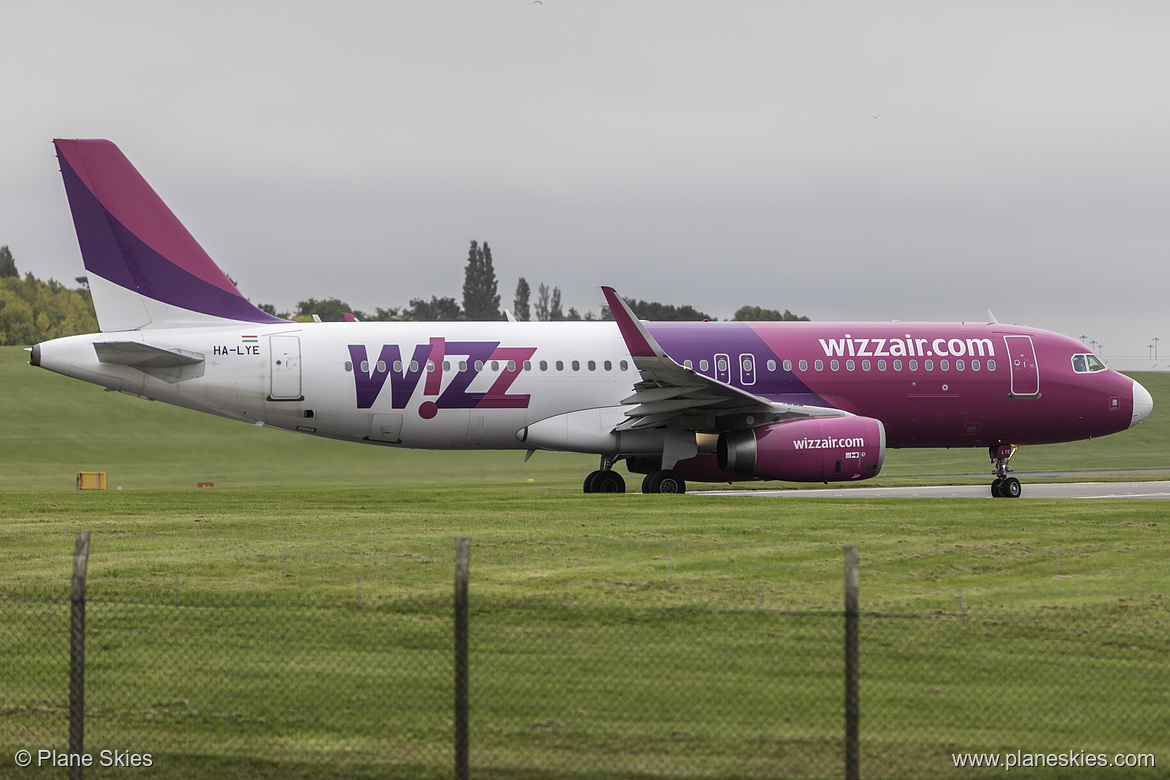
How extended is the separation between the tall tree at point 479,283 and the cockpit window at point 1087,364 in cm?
9849

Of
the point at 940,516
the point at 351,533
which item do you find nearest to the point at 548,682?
the point at 351,533

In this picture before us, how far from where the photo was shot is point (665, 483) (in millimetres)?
27391

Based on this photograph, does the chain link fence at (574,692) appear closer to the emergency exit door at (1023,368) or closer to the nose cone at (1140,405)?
the emergency exit door at (1023,368)

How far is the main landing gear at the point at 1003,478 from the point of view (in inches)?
1139

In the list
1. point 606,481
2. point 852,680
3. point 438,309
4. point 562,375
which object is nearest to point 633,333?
point 562,375

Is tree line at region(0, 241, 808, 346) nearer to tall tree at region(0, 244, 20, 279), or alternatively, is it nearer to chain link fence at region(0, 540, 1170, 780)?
tall tree at region(0, 244, 20, 279)

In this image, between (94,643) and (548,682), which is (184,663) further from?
(548,682)

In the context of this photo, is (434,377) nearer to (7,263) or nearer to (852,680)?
(852,680)

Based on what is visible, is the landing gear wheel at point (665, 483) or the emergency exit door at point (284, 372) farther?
the landing gear wheel at point (665, 483)

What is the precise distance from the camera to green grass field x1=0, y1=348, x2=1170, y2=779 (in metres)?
8.84

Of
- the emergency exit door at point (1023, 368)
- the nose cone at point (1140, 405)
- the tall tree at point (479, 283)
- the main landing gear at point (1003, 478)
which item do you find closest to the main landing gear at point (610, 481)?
the main landing gear at point (1003, 478)

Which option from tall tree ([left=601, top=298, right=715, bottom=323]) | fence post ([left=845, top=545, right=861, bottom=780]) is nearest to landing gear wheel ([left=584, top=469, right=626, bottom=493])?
fence post ([left=845, top=545, right=861, bottom=780])

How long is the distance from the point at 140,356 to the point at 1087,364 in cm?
2161

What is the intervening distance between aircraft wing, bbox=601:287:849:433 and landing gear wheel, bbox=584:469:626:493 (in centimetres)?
214
